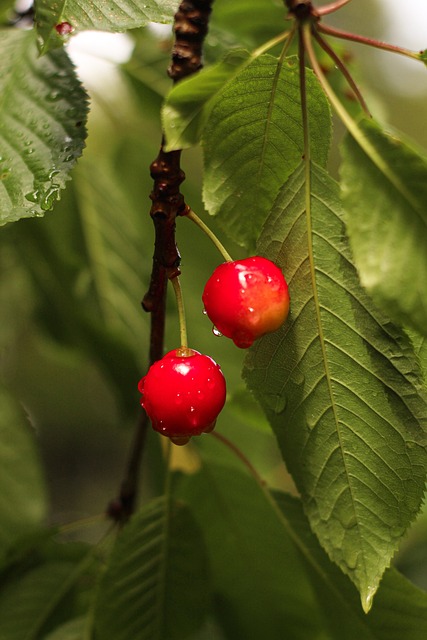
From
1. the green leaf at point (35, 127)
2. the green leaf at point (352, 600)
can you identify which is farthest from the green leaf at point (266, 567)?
the green leaf at point (35, 127)

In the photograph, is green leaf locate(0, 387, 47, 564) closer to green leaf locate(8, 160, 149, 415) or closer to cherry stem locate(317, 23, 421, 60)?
green leaf locate(8, 160, 149, 415)

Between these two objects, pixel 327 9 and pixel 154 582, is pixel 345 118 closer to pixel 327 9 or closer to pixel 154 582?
pixel 327 9

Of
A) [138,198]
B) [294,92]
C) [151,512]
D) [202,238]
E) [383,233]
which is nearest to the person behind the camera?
[383,233]

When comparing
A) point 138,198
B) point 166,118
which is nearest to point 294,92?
point 166,118

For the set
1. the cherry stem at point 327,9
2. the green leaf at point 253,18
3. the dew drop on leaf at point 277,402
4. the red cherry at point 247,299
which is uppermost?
the cherry stem at point 327,9

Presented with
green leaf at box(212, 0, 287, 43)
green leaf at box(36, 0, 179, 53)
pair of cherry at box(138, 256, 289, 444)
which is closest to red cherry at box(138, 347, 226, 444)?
pair of cherry at box(138, 256, 289, 444)

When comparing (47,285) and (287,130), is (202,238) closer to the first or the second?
(47,285)

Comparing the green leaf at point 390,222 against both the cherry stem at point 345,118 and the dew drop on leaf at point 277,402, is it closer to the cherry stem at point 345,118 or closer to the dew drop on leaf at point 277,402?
the cherry stem at point 345,118
